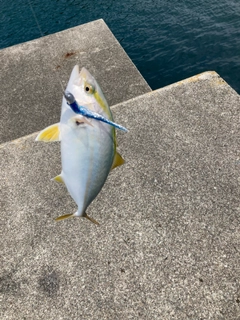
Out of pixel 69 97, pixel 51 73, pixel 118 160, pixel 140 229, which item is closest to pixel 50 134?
pixel 69 97

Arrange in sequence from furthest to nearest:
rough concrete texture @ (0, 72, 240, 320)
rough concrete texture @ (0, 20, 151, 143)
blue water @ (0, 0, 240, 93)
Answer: blue water @ (0, 0, 240, 93)
rough concrete texture @ (0, 20, 151, 143)
rough concrete texture @ (0, 72, 240, 320)

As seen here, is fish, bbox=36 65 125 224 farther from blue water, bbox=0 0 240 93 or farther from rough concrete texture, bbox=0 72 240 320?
blue water, bbox=0 0 240 93

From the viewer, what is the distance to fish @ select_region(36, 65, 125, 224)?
2.29 m

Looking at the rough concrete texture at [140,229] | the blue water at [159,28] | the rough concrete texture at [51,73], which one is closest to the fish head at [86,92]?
the rough concrete texture at [140,229]

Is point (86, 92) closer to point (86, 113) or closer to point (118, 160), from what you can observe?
point (86, 113)

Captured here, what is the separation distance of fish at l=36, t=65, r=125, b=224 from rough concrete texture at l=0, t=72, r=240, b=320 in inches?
61.7

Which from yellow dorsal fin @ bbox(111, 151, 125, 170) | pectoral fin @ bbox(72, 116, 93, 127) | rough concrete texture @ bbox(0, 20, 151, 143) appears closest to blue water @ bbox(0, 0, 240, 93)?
rough concrete texture @ bbox(0, 20, 151, 143)

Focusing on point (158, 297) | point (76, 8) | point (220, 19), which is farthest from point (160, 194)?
point (76, 8)

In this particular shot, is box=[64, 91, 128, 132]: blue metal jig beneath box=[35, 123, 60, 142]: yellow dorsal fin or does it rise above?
above

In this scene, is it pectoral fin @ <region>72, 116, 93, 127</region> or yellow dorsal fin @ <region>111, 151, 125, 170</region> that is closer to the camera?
pectoral fin @ <region>72, 116, 93, 127</region>

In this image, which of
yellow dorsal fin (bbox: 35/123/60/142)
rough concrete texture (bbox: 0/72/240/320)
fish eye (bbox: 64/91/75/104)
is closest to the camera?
fish eye (bbox: 64/91/75/104)

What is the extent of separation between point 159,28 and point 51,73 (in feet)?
21.5

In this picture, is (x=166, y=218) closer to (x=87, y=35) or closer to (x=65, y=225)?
(x=65, y=225)

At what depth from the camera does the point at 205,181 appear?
4.29 m
